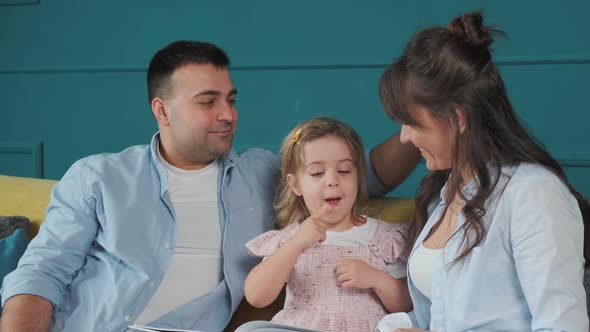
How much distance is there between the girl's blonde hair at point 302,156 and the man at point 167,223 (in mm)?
100

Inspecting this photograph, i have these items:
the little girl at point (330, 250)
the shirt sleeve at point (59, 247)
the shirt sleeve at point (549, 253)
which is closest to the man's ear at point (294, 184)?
the little girl at point (330, 250)

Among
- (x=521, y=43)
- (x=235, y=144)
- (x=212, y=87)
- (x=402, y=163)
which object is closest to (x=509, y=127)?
(x=402, y=163)

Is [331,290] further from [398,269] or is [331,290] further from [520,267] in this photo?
[520,267]

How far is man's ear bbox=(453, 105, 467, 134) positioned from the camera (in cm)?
173

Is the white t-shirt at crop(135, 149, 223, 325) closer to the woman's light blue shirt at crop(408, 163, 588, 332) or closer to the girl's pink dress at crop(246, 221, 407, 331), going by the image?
Answer: the girl's pink dress at crop(246, 221, 407, 331)

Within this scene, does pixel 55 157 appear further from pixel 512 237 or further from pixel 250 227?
pixel 512 237

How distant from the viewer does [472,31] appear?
1.75 meters

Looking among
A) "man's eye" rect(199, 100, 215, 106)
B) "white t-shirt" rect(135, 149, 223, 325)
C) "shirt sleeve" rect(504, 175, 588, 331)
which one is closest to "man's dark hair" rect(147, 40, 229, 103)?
"man's eye" rect(199, 100, 215, 106)

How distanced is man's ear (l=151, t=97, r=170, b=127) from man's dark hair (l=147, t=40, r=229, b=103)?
2 centimetres

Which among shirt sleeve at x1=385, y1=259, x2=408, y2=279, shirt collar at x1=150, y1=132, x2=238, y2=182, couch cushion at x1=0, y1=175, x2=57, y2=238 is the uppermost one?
shirt collar at x1=150, y1=132, x2=238, y2=182

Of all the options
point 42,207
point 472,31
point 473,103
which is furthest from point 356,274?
point 42,207

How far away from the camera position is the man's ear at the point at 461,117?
5.68 ft

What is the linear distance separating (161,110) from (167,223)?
1.24ft

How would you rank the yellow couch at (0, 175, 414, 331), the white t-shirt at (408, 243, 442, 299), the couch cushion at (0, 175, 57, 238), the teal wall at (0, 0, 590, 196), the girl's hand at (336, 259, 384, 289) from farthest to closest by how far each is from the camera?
1. the teal wall at (0, 0, 590, 196)
2. the couch cushion at (0, 175, 57, 238)
3. the yellow couch at (0, 175, 414, 331)
4. the girl's hand at (336, 259, 384, 289)
5. the white t-shirt at (408, 243, 442, 299)
